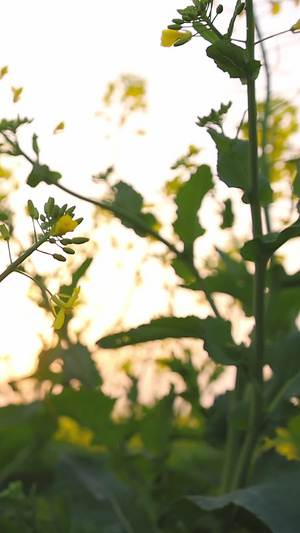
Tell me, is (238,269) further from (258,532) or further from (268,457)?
(258,532)

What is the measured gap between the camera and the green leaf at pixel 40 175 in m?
0.76

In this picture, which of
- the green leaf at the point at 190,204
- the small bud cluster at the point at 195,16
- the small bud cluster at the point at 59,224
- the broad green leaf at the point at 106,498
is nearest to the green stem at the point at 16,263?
the small bud cluster at the point at 59,224

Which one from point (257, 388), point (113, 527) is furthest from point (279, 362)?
point (113, 527)

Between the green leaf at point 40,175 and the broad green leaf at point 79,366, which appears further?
the broad green leaf at point 79,366

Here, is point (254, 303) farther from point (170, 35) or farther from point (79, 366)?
point (79, 366)

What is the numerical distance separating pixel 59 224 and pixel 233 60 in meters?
0.26

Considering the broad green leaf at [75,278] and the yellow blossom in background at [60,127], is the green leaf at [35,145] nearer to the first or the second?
the yellow blossom in background at [60,127]

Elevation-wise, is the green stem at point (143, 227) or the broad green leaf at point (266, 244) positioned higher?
the green stem at point (143, 227)

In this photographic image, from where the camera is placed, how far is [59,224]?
51 centimetres

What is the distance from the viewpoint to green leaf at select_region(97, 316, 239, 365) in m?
0.80

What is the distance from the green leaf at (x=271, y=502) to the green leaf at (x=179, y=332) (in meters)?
0.19

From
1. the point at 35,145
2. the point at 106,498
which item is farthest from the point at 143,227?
the point at 106,498

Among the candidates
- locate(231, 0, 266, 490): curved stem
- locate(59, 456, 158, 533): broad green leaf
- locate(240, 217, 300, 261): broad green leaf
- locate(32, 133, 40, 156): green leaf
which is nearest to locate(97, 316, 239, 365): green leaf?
locate(231, 0, 266, 490): curved stem

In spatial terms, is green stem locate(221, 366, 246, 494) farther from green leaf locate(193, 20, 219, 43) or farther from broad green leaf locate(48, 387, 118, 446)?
green leaf locate(193, 20, 219, 43)
